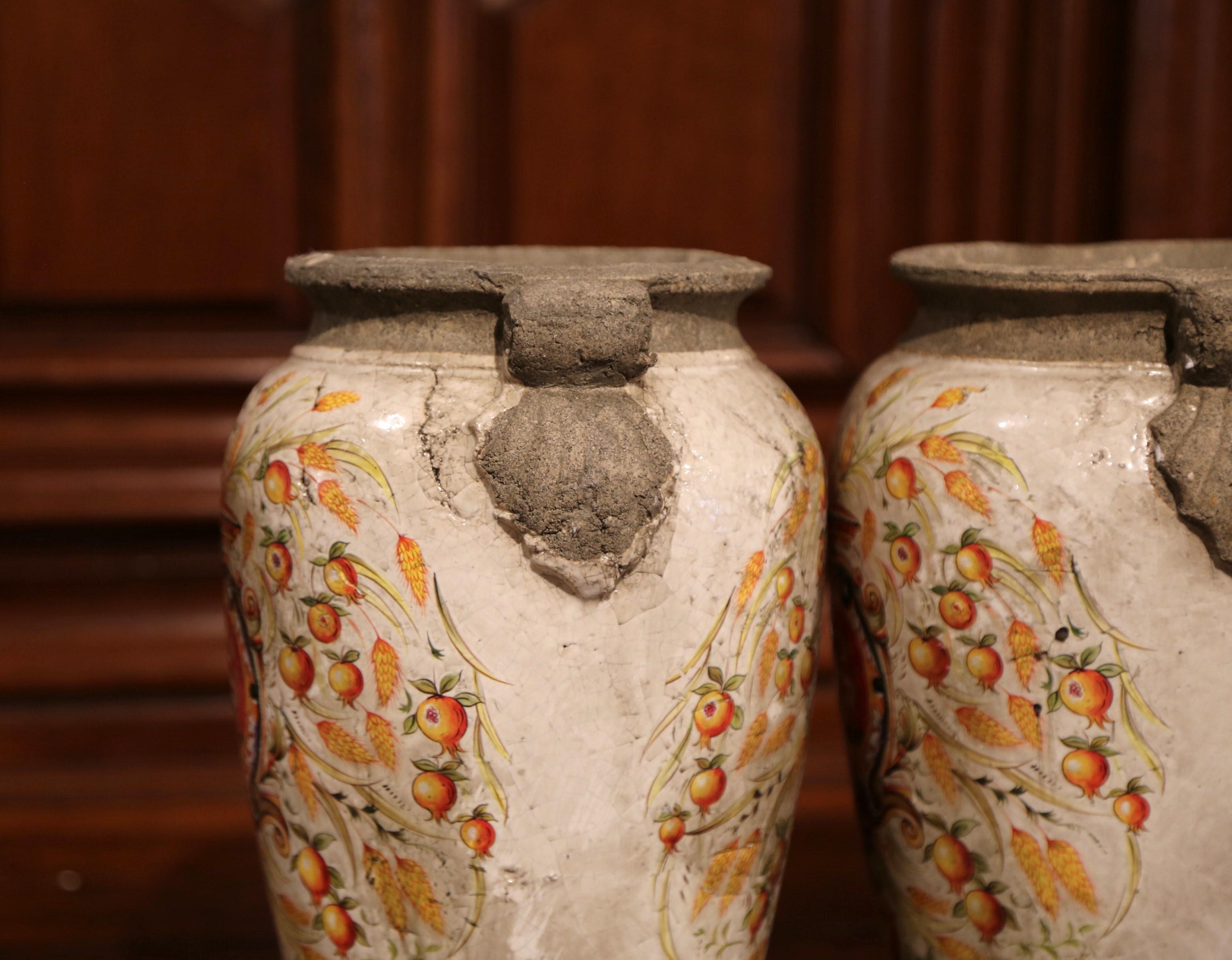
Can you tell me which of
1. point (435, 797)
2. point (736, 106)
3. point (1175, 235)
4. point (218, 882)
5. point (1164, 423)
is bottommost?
point (218, 882)

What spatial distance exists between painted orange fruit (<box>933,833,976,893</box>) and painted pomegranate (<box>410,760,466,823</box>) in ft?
1.30

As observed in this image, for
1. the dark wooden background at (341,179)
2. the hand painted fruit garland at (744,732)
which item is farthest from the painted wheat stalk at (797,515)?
the dark wooden background at (341,179)

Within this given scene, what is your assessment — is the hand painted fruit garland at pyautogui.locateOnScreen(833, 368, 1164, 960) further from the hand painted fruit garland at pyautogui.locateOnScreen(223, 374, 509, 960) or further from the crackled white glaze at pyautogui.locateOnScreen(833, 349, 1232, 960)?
the hand painted fruit garland at pyautogui.locateOnScreen(223, 374, 509, 960)

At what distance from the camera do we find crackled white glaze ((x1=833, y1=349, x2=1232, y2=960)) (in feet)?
3.18

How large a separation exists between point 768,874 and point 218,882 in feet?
2.29

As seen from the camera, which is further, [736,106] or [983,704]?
[736,106]

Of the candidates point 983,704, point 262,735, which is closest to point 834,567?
point 983,704

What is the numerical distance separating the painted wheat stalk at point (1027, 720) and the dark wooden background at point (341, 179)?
0.68 meters

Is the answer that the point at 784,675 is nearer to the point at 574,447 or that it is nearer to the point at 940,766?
the point at 940,766

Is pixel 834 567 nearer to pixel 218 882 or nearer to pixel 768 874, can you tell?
pixel 768 874

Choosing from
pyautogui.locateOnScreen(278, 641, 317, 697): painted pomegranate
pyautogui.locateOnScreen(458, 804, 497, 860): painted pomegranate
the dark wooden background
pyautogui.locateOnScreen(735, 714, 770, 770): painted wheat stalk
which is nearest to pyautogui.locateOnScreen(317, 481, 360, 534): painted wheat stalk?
pyautogui.locateOnScreen(278, 641, 317, 697): painted pomegranate

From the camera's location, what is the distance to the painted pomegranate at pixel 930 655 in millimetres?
1035

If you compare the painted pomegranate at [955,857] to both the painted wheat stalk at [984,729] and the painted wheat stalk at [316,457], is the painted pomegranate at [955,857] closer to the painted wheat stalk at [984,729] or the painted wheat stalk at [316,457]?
the painted wheat stalk at [984,729]

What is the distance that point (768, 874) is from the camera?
107 cm
